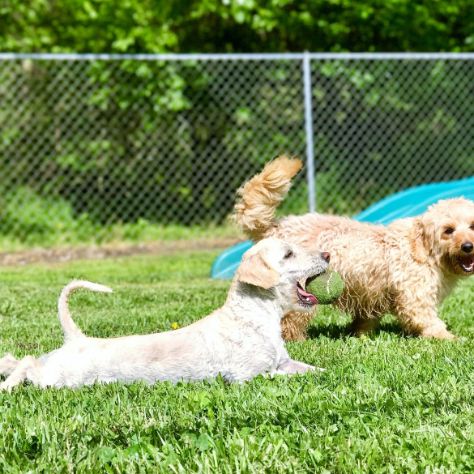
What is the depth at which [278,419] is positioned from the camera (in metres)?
3.72

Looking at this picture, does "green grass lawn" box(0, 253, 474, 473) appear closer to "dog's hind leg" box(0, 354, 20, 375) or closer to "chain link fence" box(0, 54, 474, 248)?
"dog's hind leg" box(0, 354, 20, 375)

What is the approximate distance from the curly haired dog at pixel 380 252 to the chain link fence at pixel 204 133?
5406 millimetres

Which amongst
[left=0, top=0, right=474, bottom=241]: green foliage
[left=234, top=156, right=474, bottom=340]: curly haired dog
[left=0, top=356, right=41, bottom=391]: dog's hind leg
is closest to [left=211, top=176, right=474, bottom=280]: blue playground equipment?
[left=234, top=156, right=474, bottom=340]: curly haired dog

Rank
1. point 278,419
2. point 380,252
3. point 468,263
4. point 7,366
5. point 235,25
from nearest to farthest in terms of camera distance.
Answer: point 278,419 < point 7,366 < point 468,263 < point 380,252 < point 235,25

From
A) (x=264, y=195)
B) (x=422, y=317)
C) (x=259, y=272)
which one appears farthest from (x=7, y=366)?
(x=422, y=317)

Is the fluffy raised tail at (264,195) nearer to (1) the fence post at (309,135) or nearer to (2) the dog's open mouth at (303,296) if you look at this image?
(2) the dog's open mouth at (303,296)

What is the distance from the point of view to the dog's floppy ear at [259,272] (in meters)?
4.39

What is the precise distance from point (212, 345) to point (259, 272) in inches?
17.2

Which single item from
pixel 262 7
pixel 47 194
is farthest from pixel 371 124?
pixel 47 194

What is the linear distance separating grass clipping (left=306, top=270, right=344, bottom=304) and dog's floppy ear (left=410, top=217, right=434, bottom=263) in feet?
3.32

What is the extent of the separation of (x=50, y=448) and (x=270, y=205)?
2770 mm

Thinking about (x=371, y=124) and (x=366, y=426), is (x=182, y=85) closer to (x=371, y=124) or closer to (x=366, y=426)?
(x=371, y=124)

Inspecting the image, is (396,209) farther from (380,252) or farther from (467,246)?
(467,246)

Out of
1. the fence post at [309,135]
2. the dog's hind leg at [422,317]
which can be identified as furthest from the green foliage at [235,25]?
the dog's hind leg at [422,317]
